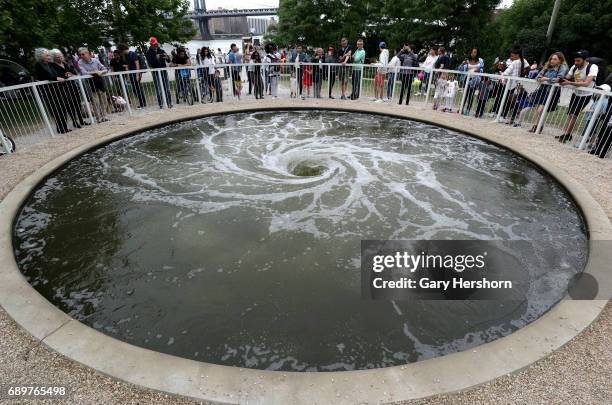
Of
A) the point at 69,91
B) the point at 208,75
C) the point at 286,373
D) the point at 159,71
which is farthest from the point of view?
the point at 208,75

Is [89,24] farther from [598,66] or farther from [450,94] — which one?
[598,66]

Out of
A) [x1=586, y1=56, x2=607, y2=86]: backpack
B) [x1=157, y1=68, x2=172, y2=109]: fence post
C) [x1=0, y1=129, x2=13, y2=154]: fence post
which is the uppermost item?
[x1=586, y1=56, x2=607, y2=86]: backpack

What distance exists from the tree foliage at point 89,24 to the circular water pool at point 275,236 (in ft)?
28.9

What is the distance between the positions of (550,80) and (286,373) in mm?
10678

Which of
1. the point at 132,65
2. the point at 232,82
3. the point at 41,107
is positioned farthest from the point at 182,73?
the point at 41,107

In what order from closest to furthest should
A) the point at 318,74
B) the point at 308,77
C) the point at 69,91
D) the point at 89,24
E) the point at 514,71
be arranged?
1. the point at 69,91
2. the point at 514,71
3. the point at 318,74
4. the point at 308,77
5. the point at 89,24

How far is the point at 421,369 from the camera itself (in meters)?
3.17

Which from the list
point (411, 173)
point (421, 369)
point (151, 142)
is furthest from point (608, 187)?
point (151, 142)

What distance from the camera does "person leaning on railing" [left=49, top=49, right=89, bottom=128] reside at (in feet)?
31.8

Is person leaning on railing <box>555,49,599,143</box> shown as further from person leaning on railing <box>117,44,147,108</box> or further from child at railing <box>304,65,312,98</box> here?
person leaning on railing <box>117,44,147,108</box>

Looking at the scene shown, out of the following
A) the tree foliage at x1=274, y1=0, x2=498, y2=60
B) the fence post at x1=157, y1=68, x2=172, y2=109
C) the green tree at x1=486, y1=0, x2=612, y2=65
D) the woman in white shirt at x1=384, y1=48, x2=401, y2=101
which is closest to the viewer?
the fence post at x1=157, y1=68, x2=172, y2=109

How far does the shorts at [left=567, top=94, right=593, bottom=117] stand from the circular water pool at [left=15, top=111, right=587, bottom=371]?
2.18 meters

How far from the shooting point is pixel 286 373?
3.12 metres

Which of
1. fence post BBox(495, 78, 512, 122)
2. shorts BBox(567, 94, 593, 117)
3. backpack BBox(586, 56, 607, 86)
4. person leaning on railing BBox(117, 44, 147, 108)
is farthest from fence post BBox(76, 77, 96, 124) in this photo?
backpack BBox(586, 56, 607, 86)
